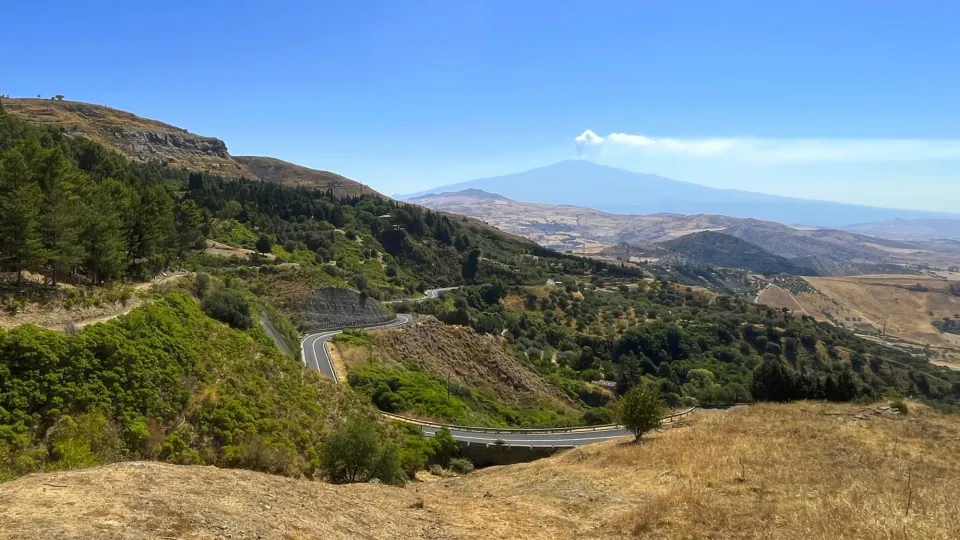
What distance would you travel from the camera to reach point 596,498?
17344mm

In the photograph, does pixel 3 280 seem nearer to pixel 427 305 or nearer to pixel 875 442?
pixel 875 442

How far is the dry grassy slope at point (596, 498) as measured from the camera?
9812mm

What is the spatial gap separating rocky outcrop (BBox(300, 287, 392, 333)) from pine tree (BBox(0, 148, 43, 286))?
3227 cm

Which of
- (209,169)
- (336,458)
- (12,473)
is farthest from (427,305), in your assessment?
(209,169)

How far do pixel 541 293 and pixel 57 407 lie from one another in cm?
8653

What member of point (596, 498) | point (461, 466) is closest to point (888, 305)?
point (461, 466)

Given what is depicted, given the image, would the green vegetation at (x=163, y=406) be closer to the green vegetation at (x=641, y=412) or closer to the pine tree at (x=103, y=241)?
the pine tree at (x=103, y=241)

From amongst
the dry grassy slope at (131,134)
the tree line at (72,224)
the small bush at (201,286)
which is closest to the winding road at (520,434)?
the small bush at (201,286)

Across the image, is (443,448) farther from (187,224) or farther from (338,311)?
(187,224)

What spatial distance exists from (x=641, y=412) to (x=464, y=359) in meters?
32.0

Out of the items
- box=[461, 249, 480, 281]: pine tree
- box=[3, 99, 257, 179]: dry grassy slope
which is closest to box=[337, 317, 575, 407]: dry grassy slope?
box=[461, 249, 480, 281]: pine tree

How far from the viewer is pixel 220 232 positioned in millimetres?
69438

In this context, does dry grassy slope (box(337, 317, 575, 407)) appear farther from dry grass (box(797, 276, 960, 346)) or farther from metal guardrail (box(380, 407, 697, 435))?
dry grass (box(797, 276, 960, 346))

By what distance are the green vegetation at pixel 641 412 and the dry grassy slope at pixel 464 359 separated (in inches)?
1015
